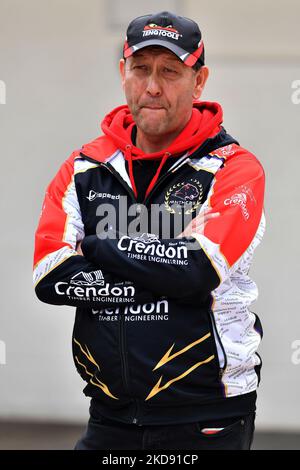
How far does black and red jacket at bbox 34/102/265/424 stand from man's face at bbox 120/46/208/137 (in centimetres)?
9

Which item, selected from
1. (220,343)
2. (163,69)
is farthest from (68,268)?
(163,69)

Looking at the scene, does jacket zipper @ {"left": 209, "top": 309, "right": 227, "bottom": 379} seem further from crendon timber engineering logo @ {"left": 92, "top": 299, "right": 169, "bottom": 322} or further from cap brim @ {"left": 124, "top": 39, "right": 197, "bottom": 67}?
cap brim @ {"left": 124, "top": 39, "right": 197, "bottom": 67}

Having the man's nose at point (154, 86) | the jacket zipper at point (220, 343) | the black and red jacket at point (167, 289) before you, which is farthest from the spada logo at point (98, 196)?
the jacket zipper at point (220, 343)

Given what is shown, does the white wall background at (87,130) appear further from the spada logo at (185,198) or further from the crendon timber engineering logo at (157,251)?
the crendon timber engineering logo at (157,251)

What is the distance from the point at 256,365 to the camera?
235 centimetres

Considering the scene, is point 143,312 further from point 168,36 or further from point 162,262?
point 168,36

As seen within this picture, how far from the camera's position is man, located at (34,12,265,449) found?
7.18 feet

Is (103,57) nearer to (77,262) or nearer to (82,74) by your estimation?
(82,74)

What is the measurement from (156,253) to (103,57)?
2.08 metres

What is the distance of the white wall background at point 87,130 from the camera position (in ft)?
12.9

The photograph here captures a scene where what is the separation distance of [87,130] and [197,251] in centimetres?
204

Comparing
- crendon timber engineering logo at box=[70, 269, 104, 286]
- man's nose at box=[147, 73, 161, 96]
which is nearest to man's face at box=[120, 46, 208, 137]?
man's nose at box=[147, 73, 161, 96]
